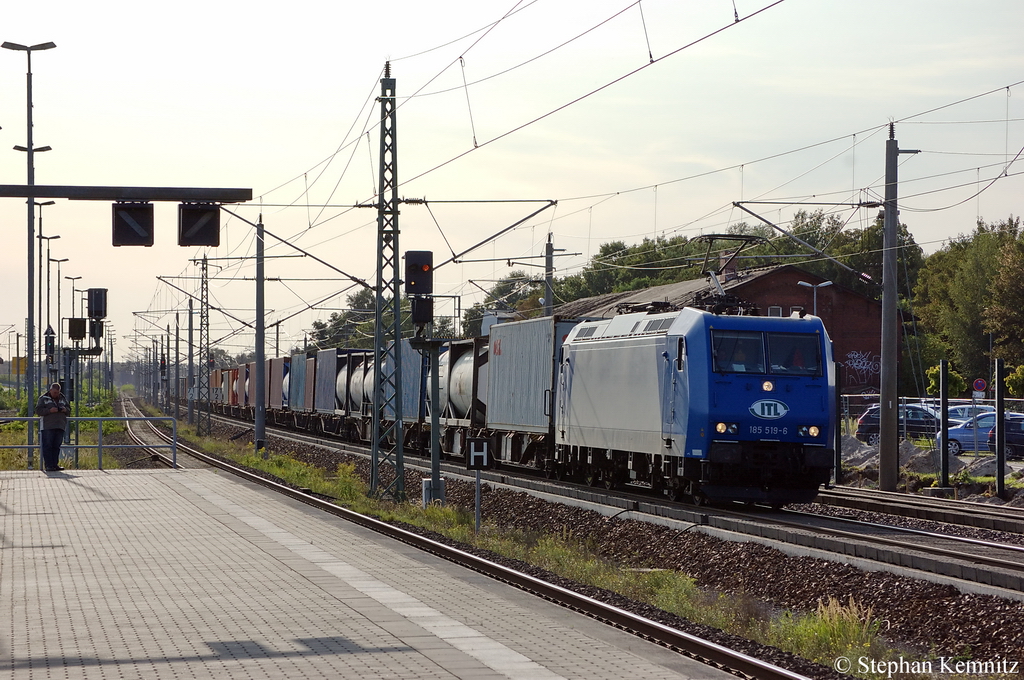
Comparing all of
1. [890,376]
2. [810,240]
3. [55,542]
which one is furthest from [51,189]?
[810,240]

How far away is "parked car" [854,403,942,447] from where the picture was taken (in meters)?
34.2

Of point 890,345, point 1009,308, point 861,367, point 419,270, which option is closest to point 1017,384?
point 861,367

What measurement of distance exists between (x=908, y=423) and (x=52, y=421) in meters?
24.3

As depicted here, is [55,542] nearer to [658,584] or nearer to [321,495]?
[658,584]

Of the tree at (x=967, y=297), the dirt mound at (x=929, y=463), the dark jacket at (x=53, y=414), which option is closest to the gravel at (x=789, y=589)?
the dirt mound at (x=929, y=463)

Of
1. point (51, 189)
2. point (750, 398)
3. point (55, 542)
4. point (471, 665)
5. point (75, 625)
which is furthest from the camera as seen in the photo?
point (750, 398)

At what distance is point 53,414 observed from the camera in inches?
1017

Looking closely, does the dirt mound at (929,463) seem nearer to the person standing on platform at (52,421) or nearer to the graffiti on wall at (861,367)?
the person standing on platform at (52,421)

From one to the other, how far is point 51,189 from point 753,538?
10.5 meters

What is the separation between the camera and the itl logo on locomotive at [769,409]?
19500 millimetres

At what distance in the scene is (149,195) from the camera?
17391 mm

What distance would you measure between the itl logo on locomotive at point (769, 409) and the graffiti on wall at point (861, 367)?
45.3m

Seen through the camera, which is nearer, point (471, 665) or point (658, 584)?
point (471, 665)

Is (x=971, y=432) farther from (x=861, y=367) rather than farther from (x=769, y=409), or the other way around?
(x=861, y=367)
